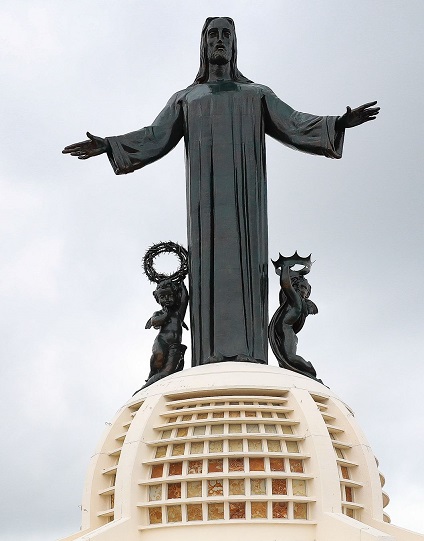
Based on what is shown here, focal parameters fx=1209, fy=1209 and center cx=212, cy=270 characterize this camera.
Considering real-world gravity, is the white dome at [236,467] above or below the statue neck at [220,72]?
below

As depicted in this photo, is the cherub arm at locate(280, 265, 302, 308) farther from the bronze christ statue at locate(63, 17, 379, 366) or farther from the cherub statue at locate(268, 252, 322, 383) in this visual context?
the bronze christ statue at locate(63, 17, 379, 366)

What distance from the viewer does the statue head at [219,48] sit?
753 inches

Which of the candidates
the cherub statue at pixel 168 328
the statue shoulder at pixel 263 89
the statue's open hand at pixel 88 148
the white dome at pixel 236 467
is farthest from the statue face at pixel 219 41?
the white dome at pixel 236 467

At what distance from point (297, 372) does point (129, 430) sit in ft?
9.31

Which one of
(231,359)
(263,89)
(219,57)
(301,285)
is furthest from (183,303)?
(219,57)

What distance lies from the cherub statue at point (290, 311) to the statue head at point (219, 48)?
320cm

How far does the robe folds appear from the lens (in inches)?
698

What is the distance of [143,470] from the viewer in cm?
1540

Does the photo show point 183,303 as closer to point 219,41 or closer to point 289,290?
point 289,290

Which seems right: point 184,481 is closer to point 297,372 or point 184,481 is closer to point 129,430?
point 129,430

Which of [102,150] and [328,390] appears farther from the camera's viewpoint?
[102,150]

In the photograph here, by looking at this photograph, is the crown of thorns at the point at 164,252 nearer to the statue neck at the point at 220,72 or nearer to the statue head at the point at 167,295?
the statue head at the point at 167,295

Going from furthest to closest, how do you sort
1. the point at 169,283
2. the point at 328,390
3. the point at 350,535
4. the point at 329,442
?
the point at 169,283 → the point at 328,390 → the point at 329,442 → the point at 350,535

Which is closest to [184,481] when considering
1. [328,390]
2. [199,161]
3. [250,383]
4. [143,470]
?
[143,470]
